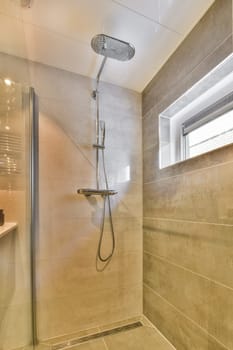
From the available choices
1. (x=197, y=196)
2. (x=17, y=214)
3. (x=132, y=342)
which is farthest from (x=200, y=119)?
(x=132, y=342)

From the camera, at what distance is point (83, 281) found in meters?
A: 1.64

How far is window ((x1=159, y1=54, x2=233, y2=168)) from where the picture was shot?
1.26 metres

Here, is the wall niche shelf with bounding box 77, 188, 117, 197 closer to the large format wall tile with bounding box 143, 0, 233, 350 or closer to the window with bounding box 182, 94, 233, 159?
the large format wall tile with bounding box 143, 0, 233, 350

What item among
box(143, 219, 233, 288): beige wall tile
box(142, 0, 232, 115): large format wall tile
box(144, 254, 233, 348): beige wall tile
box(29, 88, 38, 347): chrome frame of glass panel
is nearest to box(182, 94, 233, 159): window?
box(142, 0, 232, 115): large format wall tile

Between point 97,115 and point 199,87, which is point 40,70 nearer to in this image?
point 97,115

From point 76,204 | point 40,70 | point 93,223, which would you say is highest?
point 40,70

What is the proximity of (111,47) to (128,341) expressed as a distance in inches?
86.0

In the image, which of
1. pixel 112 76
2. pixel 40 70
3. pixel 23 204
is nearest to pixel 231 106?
pixel 112 76

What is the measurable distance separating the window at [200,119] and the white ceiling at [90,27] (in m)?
0.40

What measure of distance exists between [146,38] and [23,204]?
1517 mm

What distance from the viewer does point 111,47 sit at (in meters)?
1.41

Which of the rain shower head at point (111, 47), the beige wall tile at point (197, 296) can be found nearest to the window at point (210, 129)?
the rain shower head at point (111, 47)

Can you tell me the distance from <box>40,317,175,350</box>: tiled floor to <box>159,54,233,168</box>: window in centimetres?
135

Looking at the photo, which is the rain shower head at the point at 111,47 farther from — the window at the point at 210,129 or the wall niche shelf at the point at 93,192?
the wall niche shelf at the point at 93,192
